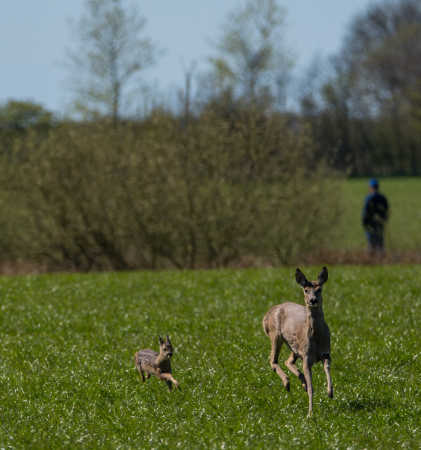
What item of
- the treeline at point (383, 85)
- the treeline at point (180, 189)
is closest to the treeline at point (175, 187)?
the treeline at point (180, 189)

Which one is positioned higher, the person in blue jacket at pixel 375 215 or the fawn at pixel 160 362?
the person in blue jacket at pixel 375 215

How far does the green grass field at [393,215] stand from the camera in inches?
809

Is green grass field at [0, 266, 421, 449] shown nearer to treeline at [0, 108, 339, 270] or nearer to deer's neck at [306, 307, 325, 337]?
deer's neck at [306, 307, 325, 337]

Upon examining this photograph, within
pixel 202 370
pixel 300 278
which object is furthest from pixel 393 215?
pixel 300 278

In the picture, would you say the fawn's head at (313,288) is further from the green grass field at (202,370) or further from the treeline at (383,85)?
the treeline at (383,85)

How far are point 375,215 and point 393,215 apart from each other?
18.8 m

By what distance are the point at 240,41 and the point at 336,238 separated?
43.1ft

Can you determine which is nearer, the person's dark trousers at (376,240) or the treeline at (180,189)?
the treeline at (180,189)

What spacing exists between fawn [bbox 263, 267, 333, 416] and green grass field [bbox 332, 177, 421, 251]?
14.1 metres

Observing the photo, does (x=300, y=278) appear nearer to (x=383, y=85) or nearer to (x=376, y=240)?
(x=376, y=240)

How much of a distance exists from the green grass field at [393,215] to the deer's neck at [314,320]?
14399 millimetres

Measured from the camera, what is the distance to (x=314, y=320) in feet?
19.2

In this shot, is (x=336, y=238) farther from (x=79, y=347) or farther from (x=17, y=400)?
(x=17, y=400)

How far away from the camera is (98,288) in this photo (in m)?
14.5
